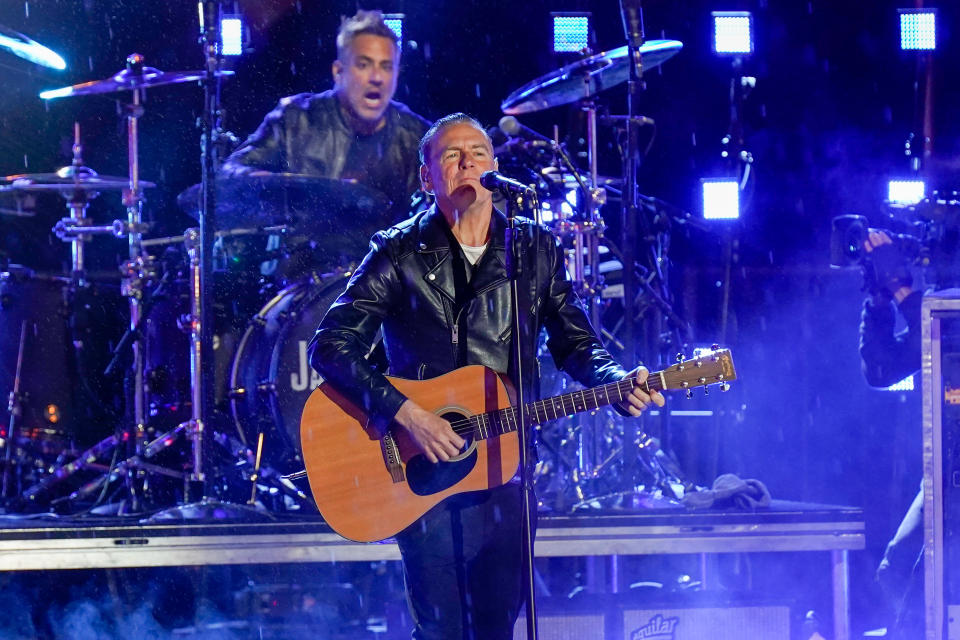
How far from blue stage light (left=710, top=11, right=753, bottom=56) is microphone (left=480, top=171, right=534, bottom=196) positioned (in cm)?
584

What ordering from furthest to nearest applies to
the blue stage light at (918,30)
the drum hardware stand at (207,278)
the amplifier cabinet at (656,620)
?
the blue stage light at (918,30) < the drum hardware stand at (207,278) < the amplifier cabinet at (656,620)

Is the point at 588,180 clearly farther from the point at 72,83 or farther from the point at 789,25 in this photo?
the point at 72,83

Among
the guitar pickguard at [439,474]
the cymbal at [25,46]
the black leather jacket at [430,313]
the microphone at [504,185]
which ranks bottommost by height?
the guitar pickguard at [439,474]

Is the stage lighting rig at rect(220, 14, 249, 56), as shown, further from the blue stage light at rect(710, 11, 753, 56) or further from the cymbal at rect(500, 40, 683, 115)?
the blue stage light at rect(710, 11, 753, 56)

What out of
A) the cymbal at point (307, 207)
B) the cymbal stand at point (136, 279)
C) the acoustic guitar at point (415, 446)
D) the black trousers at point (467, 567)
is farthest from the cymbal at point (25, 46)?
the black trousers at point (467, 567)

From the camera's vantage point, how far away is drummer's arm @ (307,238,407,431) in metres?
3.32

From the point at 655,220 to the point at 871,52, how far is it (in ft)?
9.98

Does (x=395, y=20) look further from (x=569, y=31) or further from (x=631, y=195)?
(x=631, y=195)

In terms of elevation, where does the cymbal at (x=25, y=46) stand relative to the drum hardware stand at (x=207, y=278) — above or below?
above

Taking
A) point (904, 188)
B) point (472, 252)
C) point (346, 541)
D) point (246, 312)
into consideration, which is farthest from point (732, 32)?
point (472, 252)

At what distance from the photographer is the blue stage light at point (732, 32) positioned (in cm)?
842

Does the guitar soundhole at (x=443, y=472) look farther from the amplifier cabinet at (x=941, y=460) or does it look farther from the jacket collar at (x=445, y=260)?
the amplifier cabinet at (x=941, y=460)

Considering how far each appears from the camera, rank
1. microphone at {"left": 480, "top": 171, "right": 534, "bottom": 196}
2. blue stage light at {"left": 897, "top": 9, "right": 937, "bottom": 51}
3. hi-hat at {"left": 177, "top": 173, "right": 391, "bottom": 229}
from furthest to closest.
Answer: blue stage light at {"left": 897, "top": 9, "right": 937, "bottom": 51}
hi-hat at {"left": 177, "top": 173, "right": 391, "bottom": 229}
microphone at {"left": 480, "top": 171, "right": 534, "bottom": 196}

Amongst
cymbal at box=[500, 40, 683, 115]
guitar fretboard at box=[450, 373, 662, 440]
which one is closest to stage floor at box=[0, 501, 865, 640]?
guitar fretboard at box=[450, 373, 662, 440]
